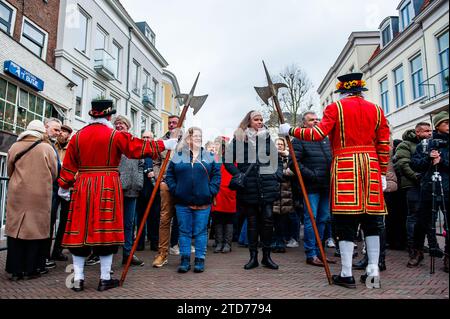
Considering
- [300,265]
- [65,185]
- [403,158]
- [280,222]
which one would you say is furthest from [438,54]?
[65,185]

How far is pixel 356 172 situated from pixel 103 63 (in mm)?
19653

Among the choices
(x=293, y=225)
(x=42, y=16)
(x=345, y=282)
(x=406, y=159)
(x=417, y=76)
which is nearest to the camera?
(x=345, y=282)

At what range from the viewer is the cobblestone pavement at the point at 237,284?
126 inches

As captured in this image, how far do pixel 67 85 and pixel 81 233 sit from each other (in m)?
14.4

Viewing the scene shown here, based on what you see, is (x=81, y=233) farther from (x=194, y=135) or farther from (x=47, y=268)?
(x=194, y=135)

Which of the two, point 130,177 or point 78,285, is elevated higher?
point 130,177

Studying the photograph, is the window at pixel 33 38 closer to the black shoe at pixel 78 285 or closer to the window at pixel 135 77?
the window at pixel 135 77

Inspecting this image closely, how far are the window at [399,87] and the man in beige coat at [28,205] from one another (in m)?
19.4

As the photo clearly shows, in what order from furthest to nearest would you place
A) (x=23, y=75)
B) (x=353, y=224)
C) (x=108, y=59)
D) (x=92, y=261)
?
(x=108, y=59) < (x=23, y=75) < (x=92, y=261) < (x=353, y=224)

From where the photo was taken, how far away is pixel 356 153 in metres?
3.52

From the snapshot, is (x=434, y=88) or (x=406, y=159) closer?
(x=406, y=159)

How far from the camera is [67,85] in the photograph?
52.0 ft

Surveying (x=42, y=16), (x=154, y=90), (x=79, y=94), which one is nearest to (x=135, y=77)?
(x=154, y=90)

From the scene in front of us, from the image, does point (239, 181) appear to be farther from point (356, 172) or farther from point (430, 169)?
point (430, 169)
